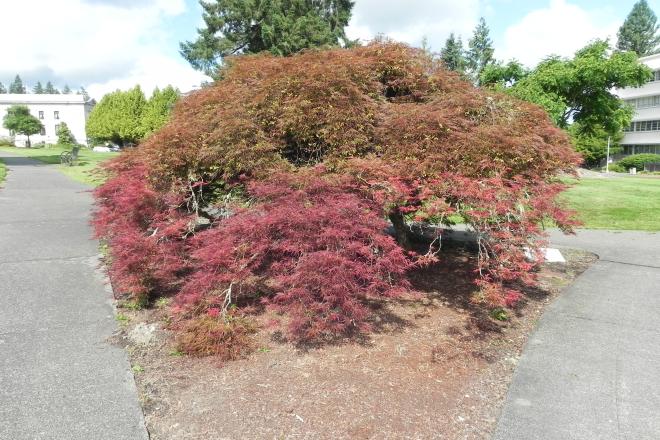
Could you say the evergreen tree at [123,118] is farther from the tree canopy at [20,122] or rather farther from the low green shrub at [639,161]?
the low green shrub at [639,161]

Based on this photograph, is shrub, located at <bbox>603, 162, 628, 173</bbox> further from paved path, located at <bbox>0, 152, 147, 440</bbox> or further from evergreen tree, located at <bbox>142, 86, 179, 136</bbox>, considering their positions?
paved path, located at <bbox>0, 152, 147, 440</bbox>

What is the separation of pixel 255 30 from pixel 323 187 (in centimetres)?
2288

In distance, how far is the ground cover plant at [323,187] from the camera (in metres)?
3.76

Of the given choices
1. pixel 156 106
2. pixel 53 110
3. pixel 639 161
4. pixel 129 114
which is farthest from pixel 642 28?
pixel 53 110

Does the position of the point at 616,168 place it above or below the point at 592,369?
above

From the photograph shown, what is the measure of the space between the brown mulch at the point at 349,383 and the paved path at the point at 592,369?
181 mm

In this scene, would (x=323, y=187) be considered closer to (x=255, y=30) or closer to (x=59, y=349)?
(x=59, y=349)

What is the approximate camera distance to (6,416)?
3.01m

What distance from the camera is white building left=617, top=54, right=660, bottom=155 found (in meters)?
39.3

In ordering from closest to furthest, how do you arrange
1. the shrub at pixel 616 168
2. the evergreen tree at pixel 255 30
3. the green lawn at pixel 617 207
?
the green lawn at pixel 617 207, the evergreen tree at pixel 255 30, the shrub at pixel 616 168

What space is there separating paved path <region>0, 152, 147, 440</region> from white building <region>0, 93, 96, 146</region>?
74.0 metres

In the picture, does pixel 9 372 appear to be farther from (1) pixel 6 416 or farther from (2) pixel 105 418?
(2) pixel 105 418

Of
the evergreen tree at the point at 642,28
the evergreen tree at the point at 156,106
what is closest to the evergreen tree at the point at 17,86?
the evergreen tree at the point at 156,106

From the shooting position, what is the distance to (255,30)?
24.0 meters
